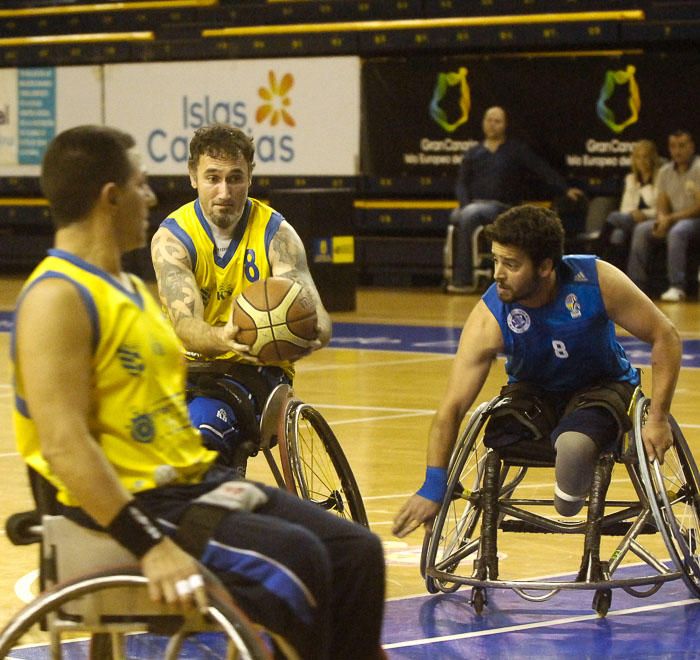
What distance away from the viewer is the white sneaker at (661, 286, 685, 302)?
14.2 meters

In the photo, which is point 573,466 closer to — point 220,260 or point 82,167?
point 220,260

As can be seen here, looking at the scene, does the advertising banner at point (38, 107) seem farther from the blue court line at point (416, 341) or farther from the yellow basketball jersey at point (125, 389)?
the yellow basketball jersey at point (125, 389)

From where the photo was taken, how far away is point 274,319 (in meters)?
4.86

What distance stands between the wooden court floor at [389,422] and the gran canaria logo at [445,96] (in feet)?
6.82

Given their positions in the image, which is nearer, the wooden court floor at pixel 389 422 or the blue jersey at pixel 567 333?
the blue jersey at pixel 567 333

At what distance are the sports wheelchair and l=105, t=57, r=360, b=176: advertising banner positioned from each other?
11.3 metres

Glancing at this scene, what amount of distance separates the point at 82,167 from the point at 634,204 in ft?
38.3

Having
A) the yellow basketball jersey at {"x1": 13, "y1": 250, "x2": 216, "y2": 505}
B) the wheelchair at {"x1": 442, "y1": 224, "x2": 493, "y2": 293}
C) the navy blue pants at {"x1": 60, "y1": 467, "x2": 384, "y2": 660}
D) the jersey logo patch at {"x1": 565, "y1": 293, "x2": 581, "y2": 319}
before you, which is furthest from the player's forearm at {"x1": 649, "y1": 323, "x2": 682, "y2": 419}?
the wheelchair at {"x1": 442, "y1": 224, "x2": 493, "y2": 293}

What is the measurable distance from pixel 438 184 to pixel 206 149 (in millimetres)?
10839

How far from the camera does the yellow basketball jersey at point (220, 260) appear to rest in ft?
Result: 17.3

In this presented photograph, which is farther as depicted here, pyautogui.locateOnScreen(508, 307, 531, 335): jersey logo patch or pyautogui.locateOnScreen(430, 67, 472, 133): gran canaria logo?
pyautogui.locateOnScreen(430, 67, 472, 133): gran canaria logo

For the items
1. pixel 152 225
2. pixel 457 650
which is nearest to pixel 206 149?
pixel 457 650

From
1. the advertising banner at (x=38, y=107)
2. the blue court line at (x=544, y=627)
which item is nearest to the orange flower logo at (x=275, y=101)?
the advertising banner at (x=38, y=107)

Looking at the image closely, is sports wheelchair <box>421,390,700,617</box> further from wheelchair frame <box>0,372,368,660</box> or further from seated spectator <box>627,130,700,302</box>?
seated spectator <box>627,130,700,302</box>
